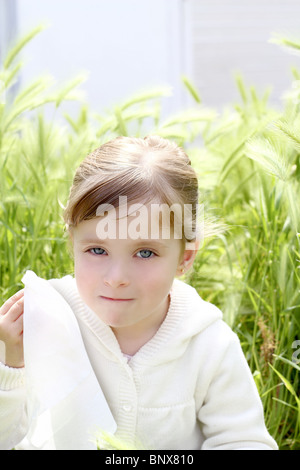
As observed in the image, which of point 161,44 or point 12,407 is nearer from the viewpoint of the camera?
point 12,407

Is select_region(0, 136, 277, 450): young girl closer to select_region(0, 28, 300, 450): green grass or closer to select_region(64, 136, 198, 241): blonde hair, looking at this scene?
select_region(64, 136, 198, 241): blonde hair

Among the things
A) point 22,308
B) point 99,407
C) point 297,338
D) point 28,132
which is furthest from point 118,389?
point 28,132

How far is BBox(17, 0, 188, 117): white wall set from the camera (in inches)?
158

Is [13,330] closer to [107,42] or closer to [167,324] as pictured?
[167,324]

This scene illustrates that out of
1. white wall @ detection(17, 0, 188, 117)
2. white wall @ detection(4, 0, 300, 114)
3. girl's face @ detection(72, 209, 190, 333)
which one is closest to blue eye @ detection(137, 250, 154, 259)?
girl's face @ detection(72, 209, 190, 333)

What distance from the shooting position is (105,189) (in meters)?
0.77

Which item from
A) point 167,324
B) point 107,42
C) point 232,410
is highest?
point 107,42

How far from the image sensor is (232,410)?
85 cm

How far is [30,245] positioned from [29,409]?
367 mm

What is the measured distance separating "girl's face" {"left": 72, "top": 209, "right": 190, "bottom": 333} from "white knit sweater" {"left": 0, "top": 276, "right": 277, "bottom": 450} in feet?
0.23

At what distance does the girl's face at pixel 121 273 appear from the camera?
30.0 inches

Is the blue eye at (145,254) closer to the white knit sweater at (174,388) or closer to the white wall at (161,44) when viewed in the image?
the white knit sweater at (174,388)

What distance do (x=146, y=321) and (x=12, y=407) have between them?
0.20 meters

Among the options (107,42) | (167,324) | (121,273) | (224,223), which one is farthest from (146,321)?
(107,42)
